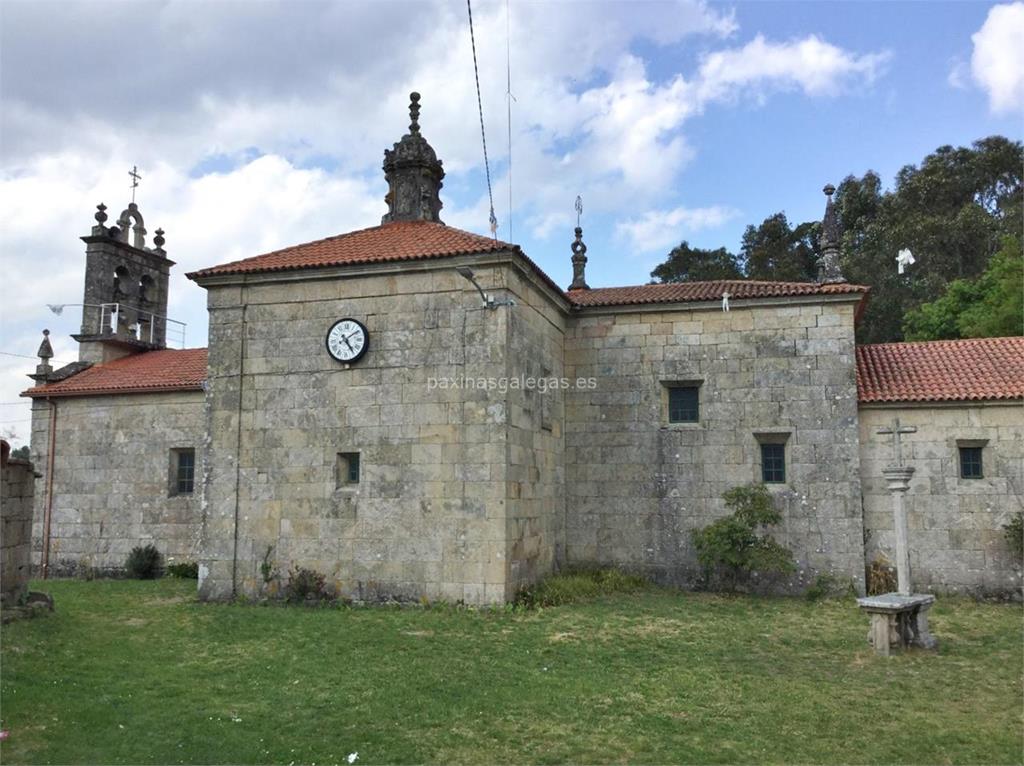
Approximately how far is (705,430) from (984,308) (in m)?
14.6

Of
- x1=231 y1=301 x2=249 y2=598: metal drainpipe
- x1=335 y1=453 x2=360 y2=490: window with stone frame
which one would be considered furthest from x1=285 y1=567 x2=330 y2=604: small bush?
x1=335 y1=453 x2=360 y2=490: window with stone frame

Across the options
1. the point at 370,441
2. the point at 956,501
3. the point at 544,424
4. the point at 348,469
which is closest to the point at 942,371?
the point at 956,501

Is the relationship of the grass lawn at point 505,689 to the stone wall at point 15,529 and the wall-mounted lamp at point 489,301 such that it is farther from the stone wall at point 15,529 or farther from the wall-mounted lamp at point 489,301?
the wall-mounted lamp at point 489,301

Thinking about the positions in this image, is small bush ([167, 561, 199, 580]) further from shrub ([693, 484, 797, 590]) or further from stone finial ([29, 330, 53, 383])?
shrub ([693, 484, 797, 590])

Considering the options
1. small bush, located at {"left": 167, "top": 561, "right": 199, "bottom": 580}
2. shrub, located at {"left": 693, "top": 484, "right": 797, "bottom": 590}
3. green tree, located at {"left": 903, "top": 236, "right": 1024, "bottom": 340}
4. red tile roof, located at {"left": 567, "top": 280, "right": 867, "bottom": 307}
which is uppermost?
green tree, located at {"left": 903, "top": 236, "right": 1024, "bottom": 340}

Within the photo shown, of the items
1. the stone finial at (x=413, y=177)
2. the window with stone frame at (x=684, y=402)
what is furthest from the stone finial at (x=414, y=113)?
the window with stone frame at (x=684, y=402)

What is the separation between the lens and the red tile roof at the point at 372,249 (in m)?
12.6

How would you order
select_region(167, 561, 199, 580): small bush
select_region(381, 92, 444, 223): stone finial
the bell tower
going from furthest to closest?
the bell tower
select_region(167, 561, 199, 580): small bush
select_region(381, 92, 444, 223): stone finial

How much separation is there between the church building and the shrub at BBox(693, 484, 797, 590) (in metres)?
0.56

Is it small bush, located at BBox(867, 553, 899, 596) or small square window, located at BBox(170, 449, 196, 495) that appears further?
small square window, located at BBox(170, 449, 196, 495)

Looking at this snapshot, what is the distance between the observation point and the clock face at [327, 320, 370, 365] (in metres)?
12.8

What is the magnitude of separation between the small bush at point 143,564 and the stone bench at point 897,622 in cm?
1466

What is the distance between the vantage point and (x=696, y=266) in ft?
131

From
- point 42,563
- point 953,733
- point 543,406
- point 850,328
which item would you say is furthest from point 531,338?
point 42,563
